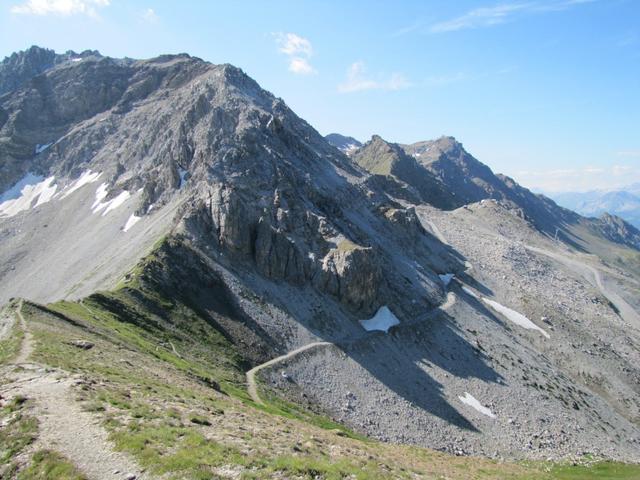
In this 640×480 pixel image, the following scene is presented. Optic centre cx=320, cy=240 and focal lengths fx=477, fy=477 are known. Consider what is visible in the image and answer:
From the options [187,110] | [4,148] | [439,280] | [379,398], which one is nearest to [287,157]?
[187,110]

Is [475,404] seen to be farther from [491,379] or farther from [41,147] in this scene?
A: [41,147]

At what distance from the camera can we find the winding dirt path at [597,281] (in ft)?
437

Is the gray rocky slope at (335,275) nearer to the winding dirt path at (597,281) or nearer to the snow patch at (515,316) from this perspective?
the snow patch at (515,316)

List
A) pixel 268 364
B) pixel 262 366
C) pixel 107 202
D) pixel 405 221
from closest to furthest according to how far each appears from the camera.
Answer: pixel 262 366
pixel 268 364
pixel 107 202
pixel 405 221

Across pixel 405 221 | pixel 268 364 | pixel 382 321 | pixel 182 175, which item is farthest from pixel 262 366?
pixel 405 221

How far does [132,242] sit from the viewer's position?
87.8 m

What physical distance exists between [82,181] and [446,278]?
108649 millimetres

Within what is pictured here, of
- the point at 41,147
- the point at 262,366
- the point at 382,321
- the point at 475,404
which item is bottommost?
the point at 475,404

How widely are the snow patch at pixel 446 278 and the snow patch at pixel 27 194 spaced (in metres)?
112

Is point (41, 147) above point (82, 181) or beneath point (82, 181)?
above

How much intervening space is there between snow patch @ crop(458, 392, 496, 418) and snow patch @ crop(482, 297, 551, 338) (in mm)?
34845

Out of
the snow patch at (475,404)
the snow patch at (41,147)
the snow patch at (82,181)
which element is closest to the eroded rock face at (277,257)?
the snow patch at (475,404)

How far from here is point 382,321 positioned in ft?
255

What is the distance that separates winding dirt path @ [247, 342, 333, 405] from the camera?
50150mm
